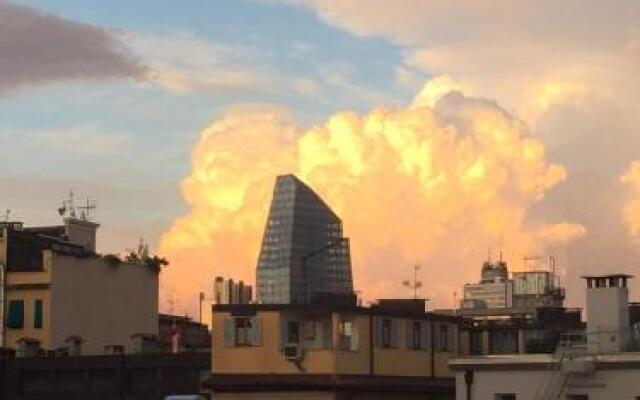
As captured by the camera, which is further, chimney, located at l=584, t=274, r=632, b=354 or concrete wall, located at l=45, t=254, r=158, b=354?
concrete wall, located at l=45, t=254, r=158, b=354

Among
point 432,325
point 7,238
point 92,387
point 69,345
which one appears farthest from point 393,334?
point 7,238

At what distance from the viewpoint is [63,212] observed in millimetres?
118125

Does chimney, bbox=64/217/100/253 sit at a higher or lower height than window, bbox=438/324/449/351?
higher

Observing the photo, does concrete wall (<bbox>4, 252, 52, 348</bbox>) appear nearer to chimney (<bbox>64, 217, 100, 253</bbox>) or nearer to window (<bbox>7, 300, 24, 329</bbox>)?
window (<bbox>7, 300, 24, 329</bbox>)

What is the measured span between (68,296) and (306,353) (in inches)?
1380

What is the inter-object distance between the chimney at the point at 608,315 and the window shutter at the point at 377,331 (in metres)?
12.8

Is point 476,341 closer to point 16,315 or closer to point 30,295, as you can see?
point 30,295

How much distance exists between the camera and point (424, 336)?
74.2 meters

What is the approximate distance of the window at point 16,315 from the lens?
318 feet

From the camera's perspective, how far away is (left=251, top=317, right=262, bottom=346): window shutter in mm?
68500

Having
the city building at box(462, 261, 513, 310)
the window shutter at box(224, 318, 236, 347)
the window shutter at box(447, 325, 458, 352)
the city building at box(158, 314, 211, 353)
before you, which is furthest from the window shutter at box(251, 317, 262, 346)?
the city building at box(462, 261, 513, 310)

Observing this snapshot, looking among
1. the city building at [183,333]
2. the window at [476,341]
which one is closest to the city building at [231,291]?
the city building at [183,333]

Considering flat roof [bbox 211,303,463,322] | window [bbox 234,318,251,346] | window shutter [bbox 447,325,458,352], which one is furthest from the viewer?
window shutter [bbox 447,325,458,352]

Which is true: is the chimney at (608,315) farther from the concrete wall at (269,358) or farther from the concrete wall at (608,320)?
the concrete wall at (269,358)
